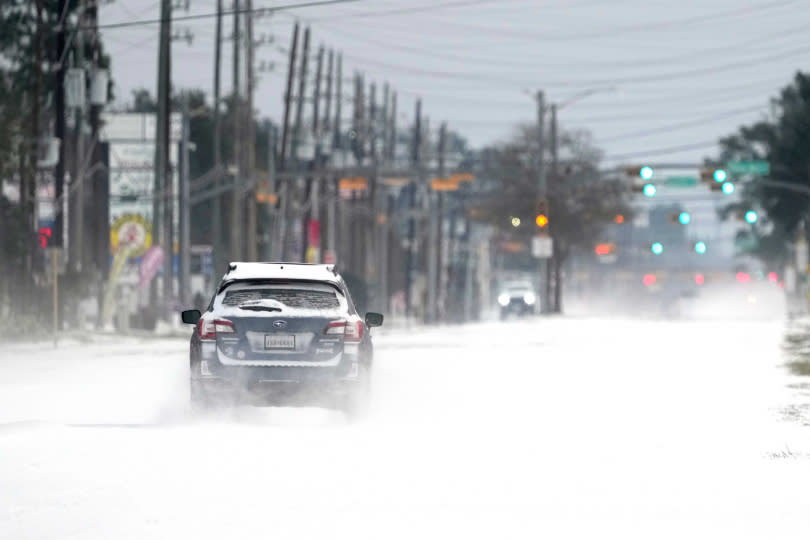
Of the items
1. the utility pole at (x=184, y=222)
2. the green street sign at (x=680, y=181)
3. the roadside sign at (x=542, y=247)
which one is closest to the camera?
the utility pole at (x=184, y=222)

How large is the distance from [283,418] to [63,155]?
110ft

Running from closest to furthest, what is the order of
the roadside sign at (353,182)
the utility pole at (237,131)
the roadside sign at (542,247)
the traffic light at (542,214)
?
1. the utility pole at (237,131)
2. the traffic light at (542,214)
3. the roadside sign at (542,247)
4. the roadside sign at (353,182)

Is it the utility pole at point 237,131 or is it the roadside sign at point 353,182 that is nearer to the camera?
the utility pole at point 237,131

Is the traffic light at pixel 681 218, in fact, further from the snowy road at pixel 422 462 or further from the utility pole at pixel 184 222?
the snowy road at pixel 422 462

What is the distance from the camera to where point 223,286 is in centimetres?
1867

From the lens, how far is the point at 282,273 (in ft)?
61.7

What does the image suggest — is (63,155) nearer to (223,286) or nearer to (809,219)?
(223,286)

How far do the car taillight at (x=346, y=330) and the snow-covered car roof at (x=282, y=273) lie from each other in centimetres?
53

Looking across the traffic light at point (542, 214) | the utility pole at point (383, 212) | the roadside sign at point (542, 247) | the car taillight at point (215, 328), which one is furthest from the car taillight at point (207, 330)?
the utility pole at point (383, 212)

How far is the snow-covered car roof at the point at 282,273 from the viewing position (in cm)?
1867

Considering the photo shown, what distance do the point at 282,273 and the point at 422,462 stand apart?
4.48 m

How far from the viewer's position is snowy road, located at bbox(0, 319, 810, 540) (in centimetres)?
1111

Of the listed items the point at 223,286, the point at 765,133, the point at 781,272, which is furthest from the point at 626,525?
the point at 781,272

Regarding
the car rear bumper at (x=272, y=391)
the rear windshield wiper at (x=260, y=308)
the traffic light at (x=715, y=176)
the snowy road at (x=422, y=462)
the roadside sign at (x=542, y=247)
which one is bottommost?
the snowy road at (x=422, y=462)
